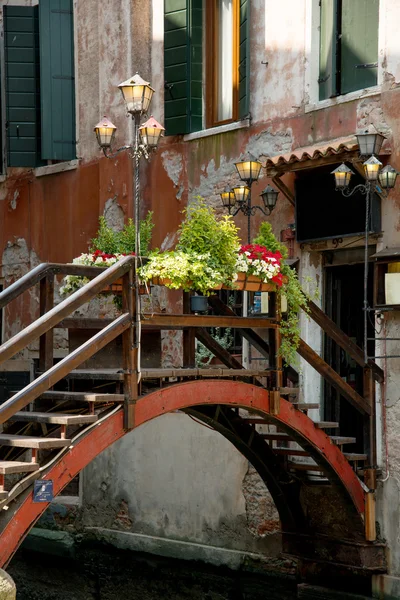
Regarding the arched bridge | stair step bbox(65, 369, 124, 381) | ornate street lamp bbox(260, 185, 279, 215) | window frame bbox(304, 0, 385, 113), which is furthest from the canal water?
window frame bbox(304, 0, 385, 113)

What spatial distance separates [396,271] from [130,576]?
4.69 meters

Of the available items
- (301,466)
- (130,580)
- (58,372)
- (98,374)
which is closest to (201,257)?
(98,374)

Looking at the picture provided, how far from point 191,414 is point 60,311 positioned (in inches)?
99.0

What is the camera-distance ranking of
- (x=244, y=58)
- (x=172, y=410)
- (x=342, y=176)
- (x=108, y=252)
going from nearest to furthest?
(x=172, y=410)
(x=108, y=252)
(x=342, y=176)
(x=244, y=58)

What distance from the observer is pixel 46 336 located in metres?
7.91

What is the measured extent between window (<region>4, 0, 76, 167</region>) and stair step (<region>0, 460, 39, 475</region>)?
293 inches

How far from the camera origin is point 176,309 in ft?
42.0

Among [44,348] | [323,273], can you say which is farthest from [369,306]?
[44,348]

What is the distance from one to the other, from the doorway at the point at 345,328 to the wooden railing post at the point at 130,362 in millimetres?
3647

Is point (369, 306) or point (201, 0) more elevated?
point (201, 0)

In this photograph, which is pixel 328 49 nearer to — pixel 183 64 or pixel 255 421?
pixel 183 64

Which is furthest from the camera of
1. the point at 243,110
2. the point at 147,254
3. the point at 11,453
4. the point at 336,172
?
the point at 243,110

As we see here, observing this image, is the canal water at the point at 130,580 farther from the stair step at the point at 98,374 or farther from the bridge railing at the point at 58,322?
the bridge railing at the point at 58,322

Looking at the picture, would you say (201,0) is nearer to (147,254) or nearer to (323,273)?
(323,273)
